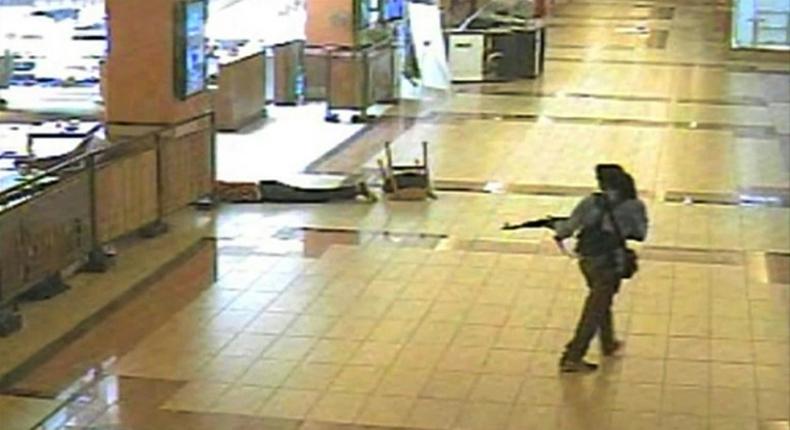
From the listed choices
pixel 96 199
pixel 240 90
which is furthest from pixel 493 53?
pixel 96 199

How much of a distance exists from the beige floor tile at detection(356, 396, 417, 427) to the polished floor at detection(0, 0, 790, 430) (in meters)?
0.02

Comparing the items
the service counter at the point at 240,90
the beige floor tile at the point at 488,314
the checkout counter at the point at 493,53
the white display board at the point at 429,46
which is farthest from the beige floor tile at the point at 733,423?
the checkout counter at the point at 493,53

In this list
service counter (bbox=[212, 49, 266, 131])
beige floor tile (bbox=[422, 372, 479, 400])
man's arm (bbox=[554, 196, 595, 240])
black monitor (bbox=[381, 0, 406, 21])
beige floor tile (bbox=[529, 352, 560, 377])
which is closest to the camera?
beige floor tile (bbox=[422, 372, 479, 400])

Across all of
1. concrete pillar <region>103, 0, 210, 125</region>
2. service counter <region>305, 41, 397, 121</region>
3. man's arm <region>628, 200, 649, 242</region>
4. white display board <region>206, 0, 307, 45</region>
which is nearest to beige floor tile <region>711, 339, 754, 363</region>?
man's arm <region>628, 200, 649, 242</region>

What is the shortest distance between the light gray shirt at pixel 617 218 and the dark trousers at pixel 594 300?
0.18 meters

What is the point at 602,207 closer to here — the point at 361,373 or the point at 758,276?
the point at 361,373

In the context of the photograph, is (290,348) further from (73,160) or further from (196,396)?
(73,160)

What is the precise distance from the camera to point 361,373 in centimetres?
881

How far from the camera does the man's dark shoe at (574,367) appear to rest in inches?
348

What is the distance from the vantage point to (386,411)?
26.7ft

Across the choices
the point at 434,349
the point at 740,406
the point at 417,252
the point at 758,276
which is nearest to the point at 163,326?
the point at 434,349

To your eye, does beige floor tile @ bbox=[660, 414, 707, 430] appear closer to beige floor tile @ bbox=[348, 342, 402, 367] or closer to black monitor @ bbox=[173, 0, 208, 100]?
beige floor tile @ bbox=[348, 342, 402, 367]

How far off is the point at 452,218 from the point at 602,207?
464cm

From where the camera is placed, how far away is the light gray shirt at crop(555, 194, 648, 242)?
8578mm
